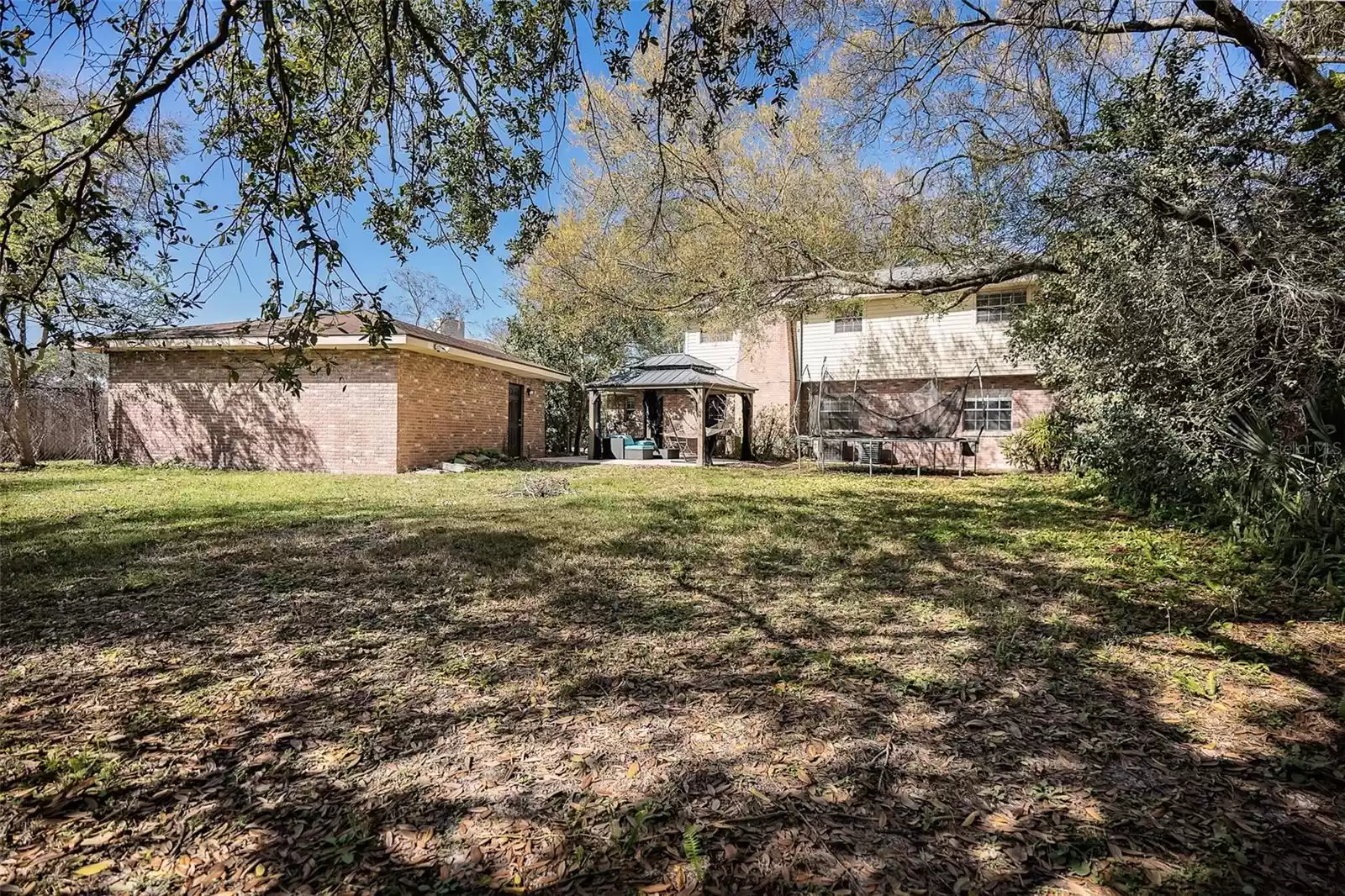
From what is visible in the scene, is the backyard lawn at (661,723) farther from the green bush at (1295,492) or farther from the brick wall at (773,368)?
the brick wall at (773,368)

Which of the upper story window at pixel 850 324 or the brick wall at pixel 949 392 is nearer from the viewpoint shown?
the brick wall at pixel 949 392

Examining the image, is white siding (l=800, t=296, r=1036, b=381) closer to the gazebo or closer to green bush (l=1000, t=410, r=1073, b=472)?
green bush (l=1000, t=410, r=1073, b=472)

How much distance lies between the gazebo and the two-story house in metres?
1.04

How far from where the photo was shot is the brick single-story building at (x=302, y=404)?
11.7 meters

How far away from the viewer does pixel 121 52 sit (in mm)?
3217

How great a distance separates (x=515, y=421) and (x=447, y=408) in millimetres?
2839

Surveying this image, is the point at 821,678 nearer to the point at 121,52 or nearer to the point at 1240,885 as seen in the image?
the point at 1240,885

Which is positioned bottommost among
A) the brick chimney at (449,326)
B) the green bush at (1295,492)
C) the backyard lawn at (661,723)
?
the backyard lawn at (661,723)

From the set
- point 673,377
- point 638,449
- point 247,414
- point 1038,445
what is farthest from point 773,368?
point 247,414

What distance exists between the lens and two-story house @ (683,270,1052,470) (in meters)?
14.2

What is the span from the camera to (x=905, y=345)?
15.9 metres

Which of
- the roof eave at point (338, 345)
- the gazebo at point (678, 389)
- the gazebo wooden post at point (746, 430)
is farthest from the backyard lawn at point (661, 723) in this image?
the gazebo wooden post at point (746, 430)

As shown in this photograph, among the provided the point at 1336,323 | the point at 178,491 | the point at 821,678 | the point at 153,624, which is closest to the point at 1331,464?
the point at 1336,323

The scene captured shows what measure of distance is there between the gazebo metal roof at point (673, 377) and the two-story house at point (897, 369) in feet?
3.51
